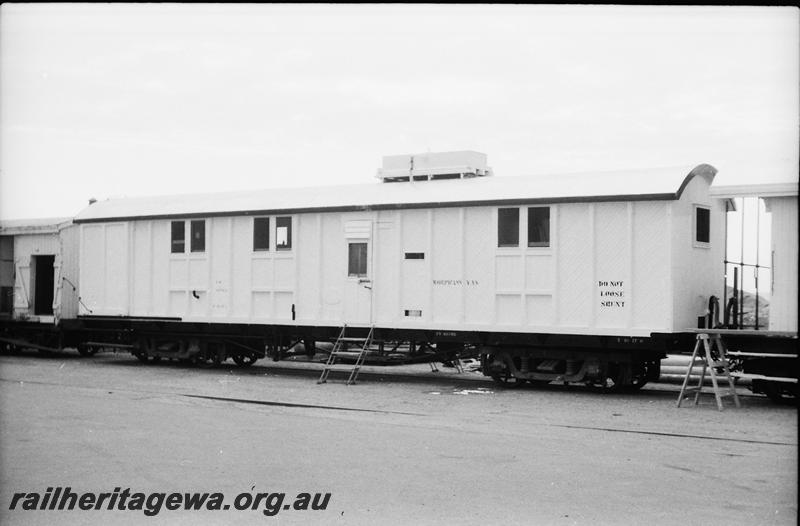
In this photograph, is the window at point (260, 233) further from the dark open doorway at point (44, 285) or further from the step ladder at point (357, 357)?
the dark open doorway at point (44, 285)

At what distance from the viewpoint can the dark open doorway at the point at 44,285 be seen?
25.7 meters

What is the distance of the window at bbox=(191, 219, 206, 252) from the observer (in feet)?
64.8

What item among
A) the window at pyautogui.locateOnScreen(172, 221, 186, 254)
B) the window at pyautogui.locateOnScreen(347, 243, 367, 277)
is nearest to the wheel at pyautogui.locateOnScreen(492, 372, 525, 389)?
the window at pyautogui.locateOnScreen(347, 243, 367, 277)

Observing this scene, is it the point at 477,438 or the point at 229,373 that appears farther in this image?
the point at 229,373

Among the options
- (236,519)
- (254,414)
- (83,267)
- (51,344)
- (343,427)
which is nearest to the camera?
(236,519)

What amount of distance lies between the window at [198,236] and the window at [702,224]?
10355 millimetres

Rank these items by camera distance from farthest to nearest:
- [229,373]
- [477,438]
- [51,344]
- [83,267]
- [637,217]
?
1. [51,344]
2. [83,267]
3. [229,373]
4. [637,217]
5. [477,438]

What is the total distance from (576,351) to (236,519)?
31.1 ft

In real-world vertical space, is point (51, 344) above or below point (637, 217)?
below

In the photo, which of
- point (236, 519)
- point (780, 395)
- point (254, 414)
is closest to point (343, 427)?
point (254, 414)

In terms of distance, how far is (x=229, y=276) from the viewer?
63.1 ft

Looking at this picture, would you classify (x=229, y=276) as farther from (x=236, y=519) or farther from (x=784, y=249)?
(x=236, y=519)

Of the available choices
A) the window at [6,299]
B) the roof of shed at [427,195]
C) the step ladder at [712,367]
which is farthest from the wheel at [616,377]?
the window at [6,299]

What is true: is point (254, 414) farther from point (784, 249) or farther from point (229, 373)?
point (784, 249)
